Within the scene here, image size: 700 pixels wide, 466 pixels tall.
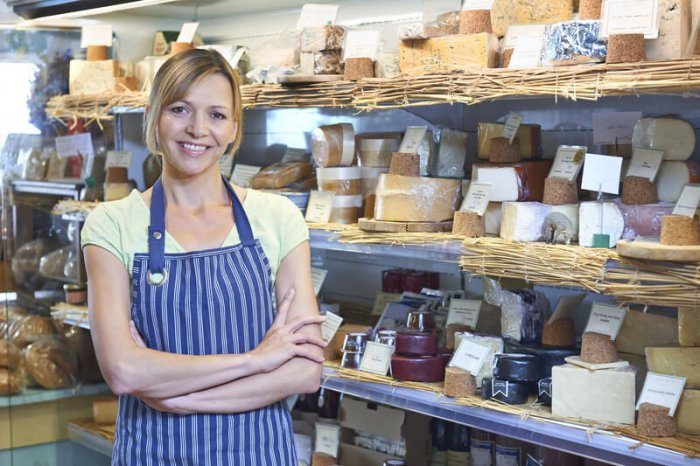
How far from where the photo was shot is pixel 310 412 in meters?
3.74

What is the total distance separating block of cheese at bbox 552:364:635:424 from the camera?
244 centimetres

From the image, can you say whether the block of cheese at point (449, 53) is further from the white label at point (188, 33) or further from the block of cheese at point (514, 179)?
the white label at point (188, 33)

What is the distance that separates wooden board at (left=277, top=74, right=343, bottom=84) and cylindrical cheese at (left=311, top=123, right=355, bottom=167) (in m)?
0.25

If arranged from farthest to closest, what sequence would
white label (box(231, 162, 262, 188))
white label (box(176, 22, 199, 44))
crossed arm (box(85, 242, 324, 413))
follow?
white label (box(176, 22, 199, 44)) → white label (box(231, 162, 262, 188)) → crossed arm (box(85, 242, 324, 413))

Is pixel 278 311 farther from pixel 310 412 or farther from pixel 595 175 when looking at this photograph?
pixel 310 412

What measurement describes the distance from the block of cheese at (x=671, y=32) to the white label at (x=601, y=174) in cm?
27

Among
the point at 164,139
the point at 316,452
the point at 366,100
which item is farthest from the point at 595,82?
the point at 316,452

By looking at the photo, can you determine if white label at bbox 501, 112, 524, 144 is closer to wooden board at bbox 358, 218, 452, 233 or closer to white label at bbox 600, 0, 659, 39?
wooden board at bbox 358, 218, 452, 233

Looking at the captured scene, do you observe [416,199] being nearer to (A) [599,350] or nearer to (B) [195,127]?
(A) [599,350]

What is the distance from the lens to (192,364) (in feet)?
6.71

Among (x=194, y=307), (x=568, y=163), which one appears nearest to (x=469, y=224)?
(x=568, y=163)

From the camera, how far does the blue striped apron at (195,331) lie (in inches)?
83.2

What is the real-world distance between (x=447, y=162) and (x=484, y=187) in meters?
0.31

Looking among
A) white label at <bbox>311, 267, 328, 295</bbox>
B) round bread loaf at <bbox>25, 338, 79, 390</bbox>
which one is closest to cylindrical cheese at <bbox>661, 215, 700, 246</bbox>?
white label at <bbox>311, 267, 328, 295</bbox>
